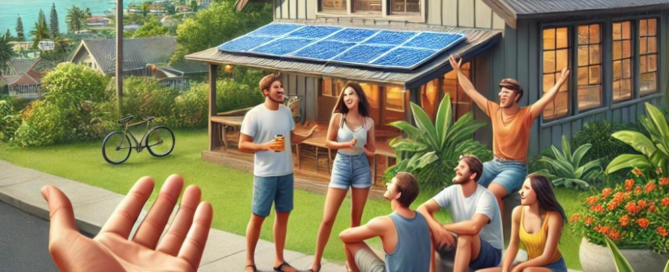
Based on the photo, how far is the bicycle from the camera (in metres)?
17.5

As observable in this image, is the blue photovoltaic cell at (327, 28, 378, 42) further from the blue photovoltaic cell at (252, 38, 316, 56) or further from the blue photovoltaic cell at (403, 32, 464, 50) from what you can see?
the blue photovoltaic cell at (403, 32, 464, 50)

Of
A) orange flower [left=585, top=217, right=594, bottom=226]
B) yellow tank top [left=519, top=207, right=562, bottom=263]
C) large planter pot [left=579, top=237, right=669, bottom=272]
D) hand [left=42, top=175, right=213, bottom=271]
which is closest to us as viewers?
hand [left=42, top=175, right=213, bottom=271]

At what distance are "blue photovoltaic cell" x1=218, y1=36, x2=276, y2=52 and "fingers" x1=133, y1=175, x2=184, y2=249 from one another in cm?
1325

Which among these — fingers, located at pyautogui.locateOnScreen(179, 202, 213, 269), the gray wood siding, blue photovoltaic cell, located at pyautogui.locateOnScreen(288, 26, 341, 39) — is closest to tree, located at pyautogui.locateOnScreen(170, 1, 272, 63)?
blue photovoltaic cell, located at pyautogui.locateOnScreen(288, 26, 341, 39)

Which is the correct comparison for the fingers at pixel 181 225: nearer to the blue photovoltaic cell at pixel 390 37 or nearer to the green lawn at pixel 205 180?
the green lawn at pixel 205 180

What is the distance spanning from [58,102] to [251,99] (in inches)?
189

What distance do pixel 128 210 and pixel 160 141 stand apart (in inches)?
565

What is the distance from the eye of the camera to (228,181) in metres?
16.1

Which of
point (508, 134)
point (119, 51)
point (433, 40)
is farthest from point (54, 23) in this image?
point (508, 134)

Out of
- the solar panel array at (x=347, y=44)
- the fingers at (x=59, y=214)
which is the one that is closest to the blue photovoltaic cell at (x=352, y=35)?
the solar panel array at (x=347, y=44)

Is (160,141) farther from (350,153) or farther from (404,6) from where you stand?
(350,153)

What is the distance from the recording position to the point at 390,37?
51.9 ft

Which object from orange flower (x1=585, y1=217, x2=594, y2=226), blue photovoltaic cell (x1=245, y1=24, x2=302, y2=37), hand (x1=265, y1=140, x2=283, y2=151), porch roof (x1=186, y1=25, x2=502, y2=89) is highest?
blue photovoltaic cell (x1=245, y1=24, x2=302, y2=37)

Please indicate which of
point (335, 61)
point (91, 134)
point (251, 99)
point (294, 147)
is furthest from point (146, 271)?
point (251, 99)
